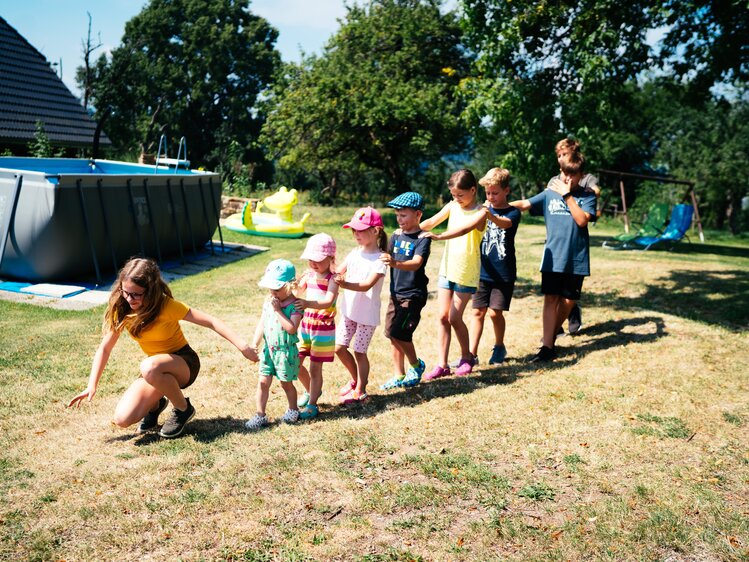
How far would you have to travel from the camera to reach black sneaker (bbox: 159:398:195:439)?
14.3 feet

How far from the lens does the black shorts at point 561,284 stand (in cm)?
616

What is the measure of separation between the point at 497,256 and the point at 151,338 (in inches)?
121

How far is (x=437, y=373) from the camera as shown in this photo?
5668 millimetres

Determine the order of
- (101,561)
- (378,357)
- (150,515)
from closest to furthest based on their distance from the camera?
(101,561) < (150,515) < (378,357)

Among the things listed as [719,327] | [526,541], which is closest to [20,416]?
[526,541]

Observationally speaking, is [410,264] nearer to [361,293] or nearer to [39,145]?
[361,293]

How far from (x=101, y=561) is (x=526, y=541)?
2013 mm

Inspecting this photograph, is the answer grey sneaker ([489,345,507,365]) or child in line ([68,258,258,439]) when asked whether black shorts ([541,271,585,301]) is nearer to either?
grey sneaker ([489,345,507,365])

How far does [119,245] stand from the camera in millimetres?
10227

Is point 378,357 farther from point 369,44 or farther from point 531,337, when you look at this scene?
point 369,44

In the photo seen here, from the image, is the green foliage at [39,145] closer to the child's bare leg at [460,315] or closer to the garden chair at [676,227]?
the child's bare leg at [460,315]

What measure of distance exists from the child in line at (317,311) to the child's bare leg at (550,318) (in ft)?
8.16

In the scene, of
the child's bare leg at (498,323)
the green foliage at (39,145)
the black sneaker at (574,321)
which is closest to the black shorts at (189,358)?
the child's bare leg at (498,323)

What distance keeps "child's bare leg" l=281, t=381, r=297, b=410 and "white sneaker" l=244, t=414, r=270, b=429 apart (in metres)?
0.21
